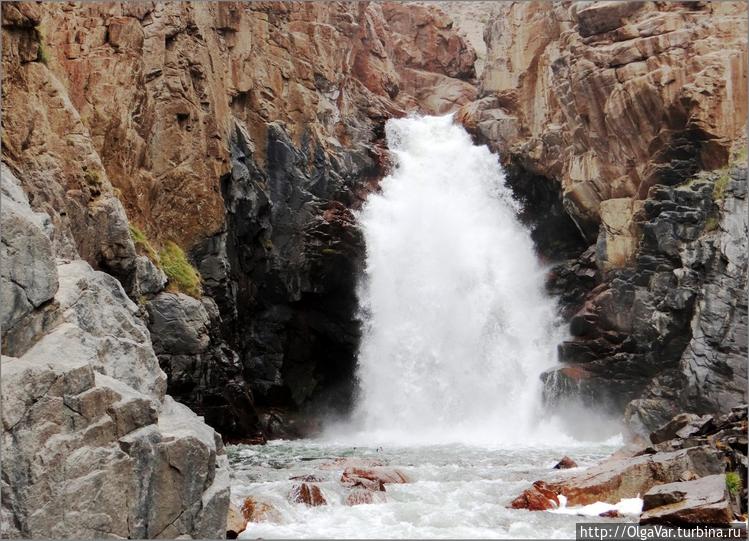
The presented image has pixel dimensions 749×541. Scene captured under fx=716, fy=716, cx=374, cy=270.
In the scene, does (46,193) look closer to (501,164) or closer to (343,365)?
(343,365)

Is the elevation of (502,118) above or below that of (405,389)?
above

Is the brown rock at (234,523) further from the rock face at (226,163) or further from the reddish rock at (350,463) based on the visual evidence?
the rock face at (226,163)

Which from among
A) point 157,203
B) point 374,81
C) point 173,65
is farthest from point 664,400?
point 374,81

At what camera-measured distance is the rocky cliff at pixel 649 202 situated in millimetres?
28984

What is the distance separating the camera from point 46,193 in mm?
20031

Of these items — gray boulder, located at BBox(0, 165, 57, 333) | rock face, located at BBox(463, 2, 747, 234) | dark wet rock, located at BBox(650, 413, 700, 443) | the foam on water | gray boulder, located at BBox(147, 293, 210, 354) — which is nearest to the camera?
gray boulder, located at BBox(0, 165, 57, 333)

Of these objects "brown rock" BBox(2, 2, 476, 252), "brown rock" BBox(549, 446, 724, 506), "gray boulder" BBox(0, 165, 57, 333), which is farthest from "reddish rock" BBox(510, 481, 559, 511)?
"brown rock" BBox(2, 2, 476, 252)

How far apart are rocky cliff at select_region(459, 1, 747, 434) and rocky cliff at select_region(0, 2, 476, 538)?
12.5m

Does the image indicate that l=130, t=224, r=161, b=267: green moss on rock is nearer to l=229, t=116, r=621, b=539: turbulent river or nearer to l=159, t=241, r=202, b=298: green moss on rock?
l=159, t=241, r=202, b=298: green moss on rock

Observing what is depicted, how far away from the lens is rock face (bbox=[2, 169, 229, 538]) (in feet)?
39.3

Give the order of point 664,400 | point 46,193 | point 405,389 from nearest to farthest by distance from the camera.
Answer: point 46,193 < point 664,400 < point 405,389

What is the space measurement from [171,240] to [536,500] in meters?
21.2

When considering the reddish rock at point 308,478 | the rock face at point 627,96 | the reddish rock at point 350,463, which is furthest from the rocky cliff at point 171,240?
the rock face at point 627,96

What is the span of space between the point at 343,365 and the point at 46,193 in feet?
77.4
